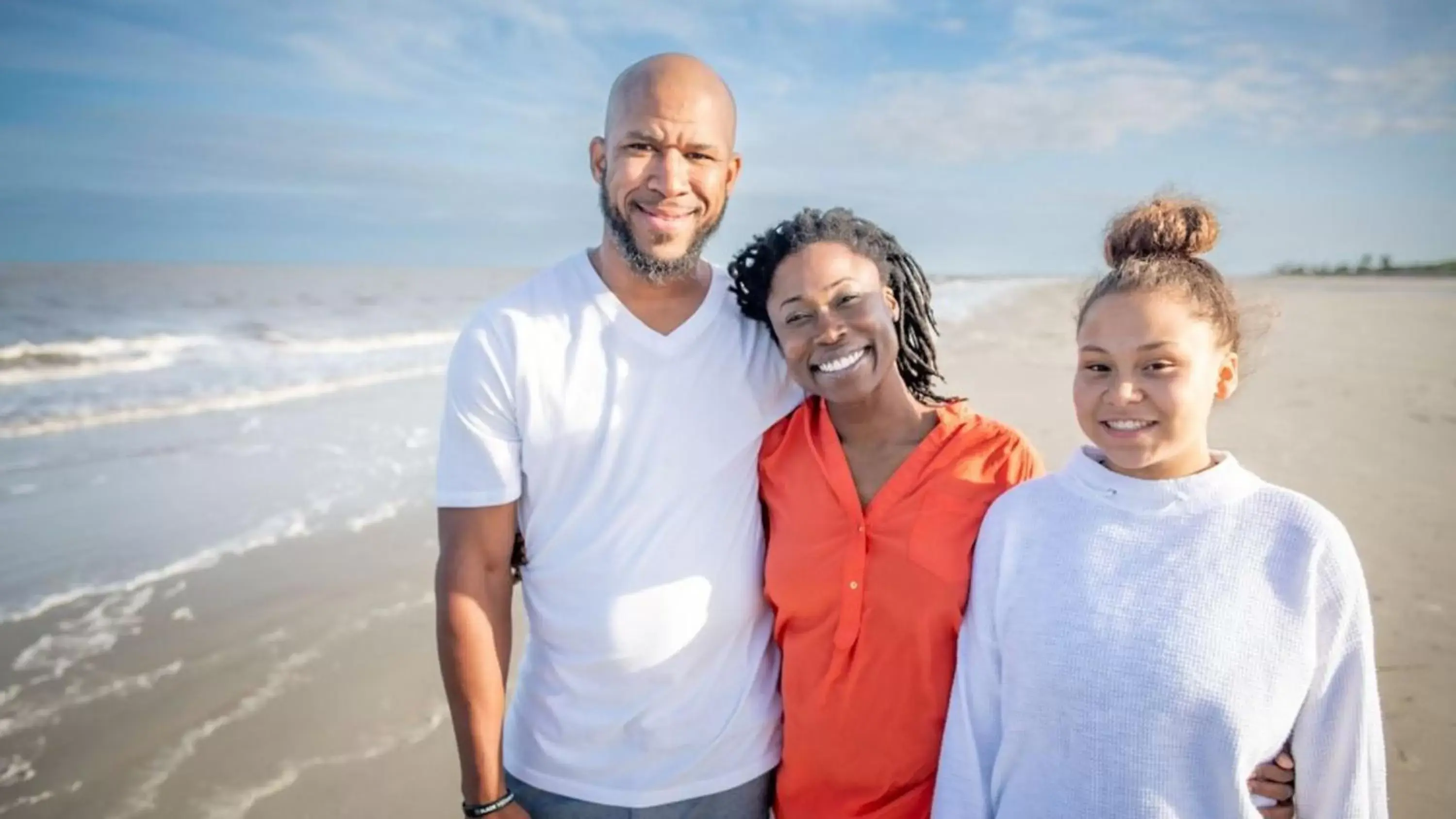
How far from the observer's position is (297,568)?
549 cm

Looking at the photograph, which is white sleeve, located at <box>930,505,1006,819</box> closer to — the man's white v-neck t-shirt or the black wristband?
the man's white v-neck t-shirt

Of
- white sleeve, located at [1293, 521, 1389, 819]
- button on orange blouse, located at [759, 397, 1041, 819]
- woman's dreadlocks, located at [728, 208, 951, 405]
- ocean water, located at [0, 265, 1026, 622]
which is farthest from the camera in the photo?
ocean water, located at [0, 265, 1026, 622]

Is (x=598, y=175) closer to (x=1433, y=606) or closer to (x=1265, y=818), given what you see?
(x=1265, y=818)

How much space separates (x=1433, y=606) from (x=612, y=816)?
424 centimetres

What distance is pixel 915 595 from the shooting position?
6.98 feet

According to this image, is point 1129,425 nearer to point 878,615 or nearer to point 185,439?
point 878,615

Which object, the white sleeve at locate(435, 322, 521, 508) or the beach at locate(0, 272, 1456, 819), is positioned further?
the beach at locate(0, 272, 1456, 819)

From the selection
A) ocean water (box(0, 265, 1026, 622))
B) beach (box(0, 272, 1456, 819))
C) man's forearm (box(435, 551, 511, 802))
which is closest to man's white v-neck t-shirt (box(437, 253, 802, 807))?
man's forearm (box(435, 551, 511, 802))

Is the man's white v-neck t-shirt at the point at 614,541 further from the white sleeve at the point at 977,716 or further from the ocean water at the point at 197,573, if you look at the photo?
the ocean water at the point at 197,573

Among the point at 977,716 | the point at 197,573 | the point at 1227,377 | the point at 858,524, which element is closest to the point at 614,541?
the point at 858,524

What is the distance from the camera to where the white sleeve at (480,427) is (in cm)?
219

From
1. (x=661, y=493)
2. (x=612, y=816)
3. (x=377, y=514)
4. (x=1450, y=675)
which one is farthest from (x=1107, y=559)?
(x=377, y=514)

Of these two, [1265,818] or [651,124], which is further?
[651,124]

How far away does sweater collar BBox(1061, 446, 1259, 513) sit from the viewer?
1.86 meters
